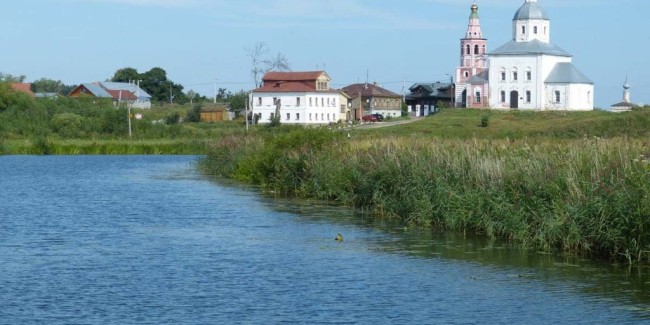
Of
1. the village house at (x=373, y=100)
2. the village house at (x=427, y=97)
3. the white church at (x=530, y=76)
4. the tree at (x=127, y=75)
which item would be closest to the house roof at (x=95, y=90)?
the tree at (x=127, y=75)

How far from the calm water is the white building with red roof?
8622cm

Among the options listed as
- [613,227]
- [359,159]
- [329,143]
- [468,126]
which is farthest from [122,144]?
[613,227]

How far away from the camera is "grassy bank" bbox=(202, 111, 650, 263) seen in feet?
72.4

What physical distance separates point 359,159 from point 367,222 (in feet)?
17.0

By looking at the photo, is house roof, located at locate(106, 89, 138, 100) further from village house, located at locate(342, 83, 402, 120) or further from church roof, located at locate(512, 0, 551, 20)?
church roof, located at locate(512, 0, 551, 20)

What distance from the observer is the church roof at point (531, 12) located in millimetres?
113812

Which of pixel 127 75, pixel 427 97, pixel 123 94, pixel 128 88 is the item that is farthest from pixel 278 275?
pixel 127 75

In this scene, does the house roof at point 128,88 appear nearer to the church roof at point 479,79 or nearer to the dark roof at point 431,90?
the dark roof at point 431,90

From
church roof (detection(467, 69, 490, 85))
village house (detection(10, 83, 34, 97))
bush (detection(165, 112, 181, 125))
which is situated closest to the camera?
bush (detection(165, 112, 181, 125))

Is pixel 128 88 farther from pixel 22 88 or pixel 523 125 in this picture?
pixel 523 125

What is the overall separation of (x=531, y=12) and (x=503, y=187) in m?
91.2

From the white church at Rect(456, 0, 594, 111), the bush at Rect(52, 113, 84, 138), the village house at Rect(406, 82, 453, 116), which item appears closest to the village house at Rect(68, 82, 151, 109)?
the village house at Rect(406, 82, 453, 116)

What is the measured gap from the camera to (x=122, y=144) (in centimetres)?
8662

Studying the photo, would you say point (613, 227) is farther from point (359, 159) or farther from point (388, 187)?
point (359, 159)
